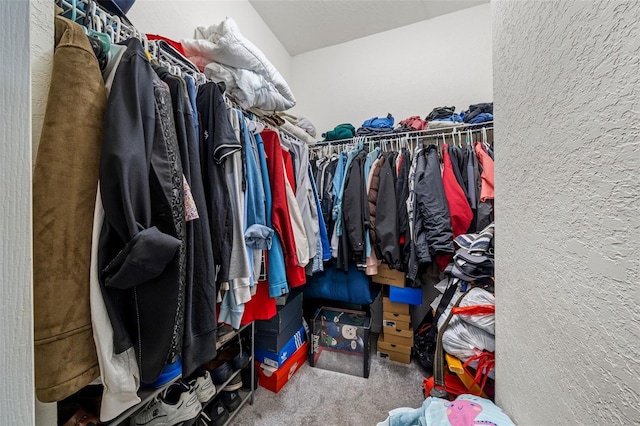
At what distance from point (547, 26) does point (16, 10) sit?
35.9 inches

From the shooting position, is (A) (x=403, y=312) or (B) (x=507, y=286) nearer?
(B) (x=507, y=286)

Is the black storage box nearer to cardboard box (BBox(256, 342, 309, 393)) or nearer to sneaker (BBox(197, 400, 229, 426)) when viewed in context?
cardboard box (BBox(256, 342, 309, 393))

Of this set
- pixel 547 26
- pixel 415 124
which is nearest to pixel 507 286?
pixel 547 26

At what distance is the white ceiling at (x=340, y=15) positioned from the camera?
189 cm

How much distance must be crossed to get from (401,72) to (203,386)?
2.67 m

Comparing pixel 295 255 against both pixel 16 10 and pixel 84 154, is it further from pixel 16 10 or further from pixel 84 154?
pixel 16 10

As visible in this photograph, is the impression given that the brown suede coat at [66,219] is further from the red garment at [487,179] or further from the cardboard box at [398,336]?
the red garment at [487,179]

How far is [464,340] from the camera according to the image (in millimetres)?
1004

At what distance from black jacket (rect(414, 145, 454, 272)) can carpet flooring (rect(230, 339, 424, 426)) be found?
30.1 inches

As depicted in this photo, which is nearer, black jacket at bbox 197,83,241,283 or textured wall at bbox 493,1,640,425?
textured wall at bbox 493,1,640,425

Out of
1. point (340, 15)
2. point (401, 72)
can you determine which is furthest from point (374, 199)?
point (340, 15)

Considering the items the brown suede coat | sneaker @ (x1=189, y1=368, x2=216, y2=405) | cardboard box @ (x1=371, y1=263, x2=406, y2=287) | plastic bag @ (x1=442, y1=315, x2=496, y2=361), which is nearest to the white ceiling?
the brown suede coat

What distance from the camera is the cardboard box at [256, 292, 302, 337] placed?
1382mm

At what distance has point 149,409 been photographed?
0.87m
